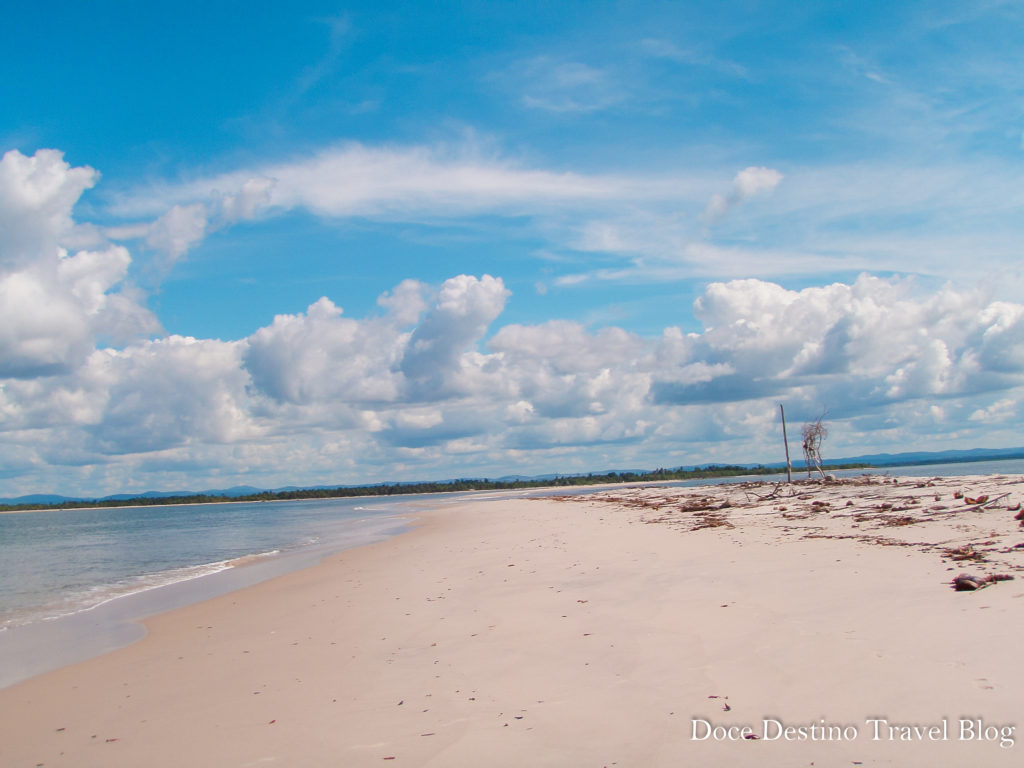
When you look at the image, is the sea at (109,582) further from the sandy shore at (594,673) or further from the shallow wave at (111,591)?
the sandy shore at (594,673)

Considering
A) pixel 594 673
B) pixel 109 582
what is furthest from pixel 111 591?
pixel 594 673

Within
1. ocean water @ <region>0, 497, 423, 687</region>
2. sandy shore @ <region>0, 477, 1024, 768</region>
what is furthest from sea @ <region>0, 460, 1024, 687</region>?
sandy shore @ <region>0, 477, 1024, 768</region>

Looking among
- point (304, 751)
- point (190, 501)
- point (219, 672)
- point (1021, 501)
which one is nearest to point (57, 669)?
point (219, 672)

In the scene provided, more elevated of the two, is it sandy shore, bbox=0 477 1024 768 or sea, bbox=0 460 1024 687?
sandy shore, bbox=0 477 1024 768

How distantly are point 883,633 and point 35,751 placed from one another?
8.96 m

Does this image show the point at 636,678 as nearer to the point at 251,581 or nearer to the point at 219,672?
the point at 219,672

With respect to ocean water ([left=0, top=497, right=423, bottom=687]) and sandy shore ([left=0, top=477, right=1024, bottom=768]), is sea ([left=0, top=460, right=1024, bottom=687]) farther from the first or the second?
sandy shore ([left=0, top=477, right=1024, bottom=768])

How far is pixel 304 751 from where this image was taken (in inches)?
218

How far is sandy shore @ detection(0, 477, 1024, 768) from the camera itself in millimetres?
5074

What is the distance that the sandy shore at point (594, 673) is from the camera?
5.07m

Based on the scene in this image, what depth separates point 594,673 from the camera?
679 cm

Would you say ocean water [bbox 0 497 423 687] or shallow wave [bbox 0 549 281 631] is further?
shallow wave [bbox 0 549 281 631]

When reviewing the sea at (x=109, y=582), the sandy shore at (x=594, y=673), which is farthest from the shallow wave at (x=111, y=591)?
the sandy shore at (x=594, y=673)

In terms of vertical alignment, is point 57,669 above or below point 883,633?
below
